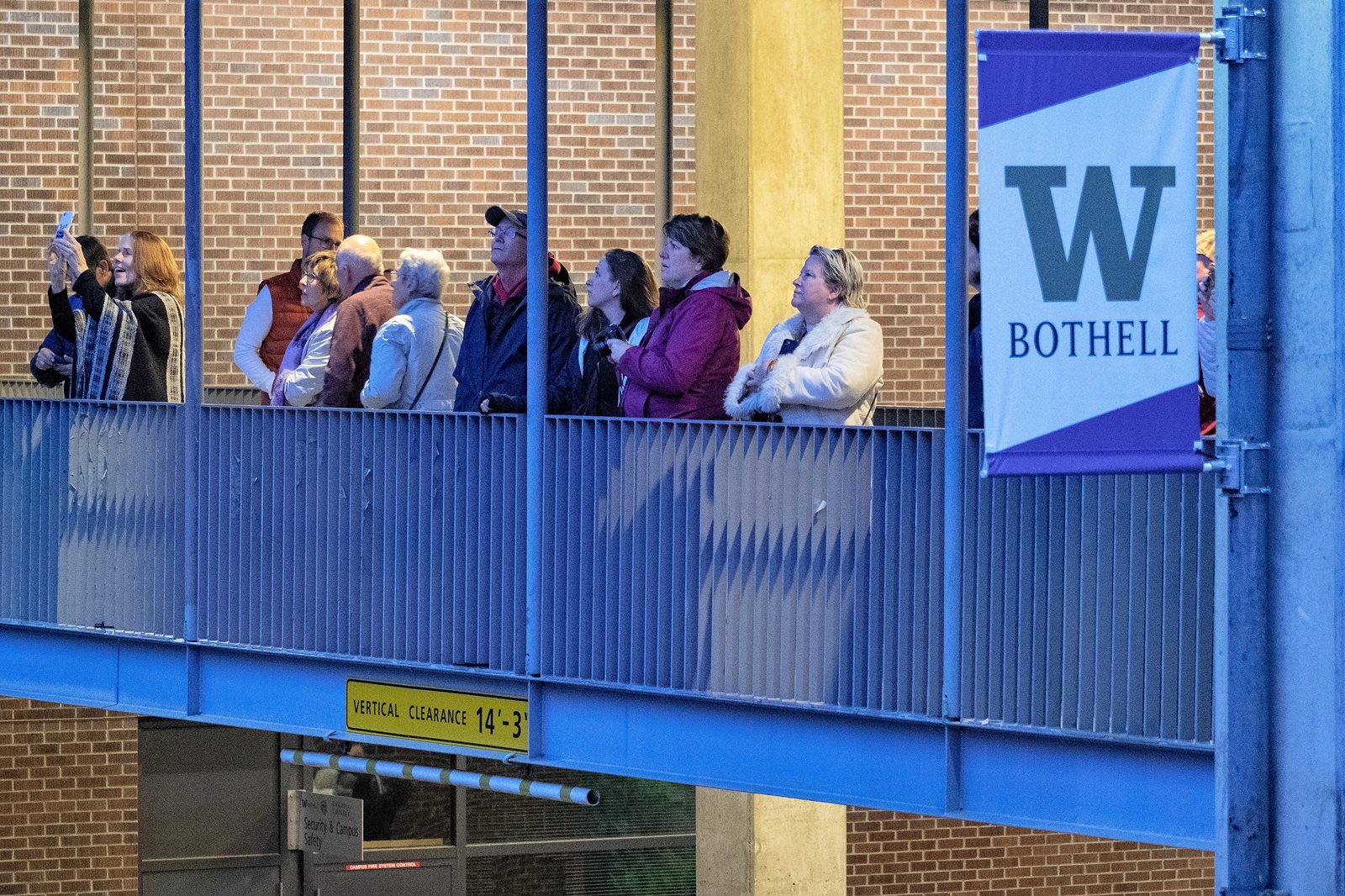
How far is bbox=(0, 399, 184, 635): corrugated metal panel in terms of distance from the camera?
7770 millimetres

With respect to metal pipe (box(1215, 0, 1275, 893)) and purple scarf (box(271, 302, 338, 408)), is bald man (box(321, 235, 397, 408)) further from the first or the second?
metal pipe (box(1215, 0, 1275, 893))

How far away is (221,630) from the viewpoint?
763cm

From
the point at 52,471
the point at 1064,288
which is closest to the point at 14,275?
the point at 52,471

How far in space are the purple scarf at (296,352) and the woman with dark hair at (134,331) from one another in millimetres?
701

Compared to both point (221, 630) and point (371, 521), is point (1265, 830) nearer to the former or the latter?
Result: point (371, 521)

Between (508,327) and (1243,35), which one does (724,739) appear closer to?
(508,327)

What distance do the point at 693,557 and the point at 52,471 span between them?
3.10 meters

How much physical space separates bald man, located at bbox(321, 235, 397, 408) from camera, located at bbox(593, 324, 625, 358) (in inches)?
43.8

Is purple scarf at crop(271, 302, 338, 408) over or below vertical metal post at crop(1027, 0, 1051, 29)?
below

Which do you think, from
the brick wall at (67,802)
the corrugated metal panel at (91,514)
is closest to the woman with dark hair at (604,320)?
the corrugated metal panel at (91,514)

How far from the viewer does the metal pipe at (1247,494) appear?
4.33m

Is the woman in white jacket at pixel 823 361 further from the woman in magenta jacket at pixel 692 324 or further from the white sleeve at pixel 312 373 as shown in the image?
the white sleeve at pixel 312 373

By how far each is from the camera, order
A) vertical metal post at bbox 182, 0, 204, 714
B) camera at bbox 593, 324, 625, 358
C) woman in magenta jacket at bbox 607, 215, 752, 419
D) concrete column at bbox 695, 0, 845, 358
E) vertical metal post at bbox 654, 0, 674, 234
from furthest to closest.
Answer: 1. vertical metal post at bbox 654, 0, 674, 234
2. concrete column at bbox 695, 0, 845, 358
3. vertical metal post at bbox 182, 0, 204, 714
4. camera at bbox 593, 324, 625, 358
5. woman in magenta jacket at bbox 607, 215, 752, 419


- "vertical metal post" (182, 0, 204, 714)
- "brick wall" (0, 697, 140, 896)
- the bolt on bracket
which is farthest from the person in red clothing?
"brick wall" (0, 697, 140, 896)
